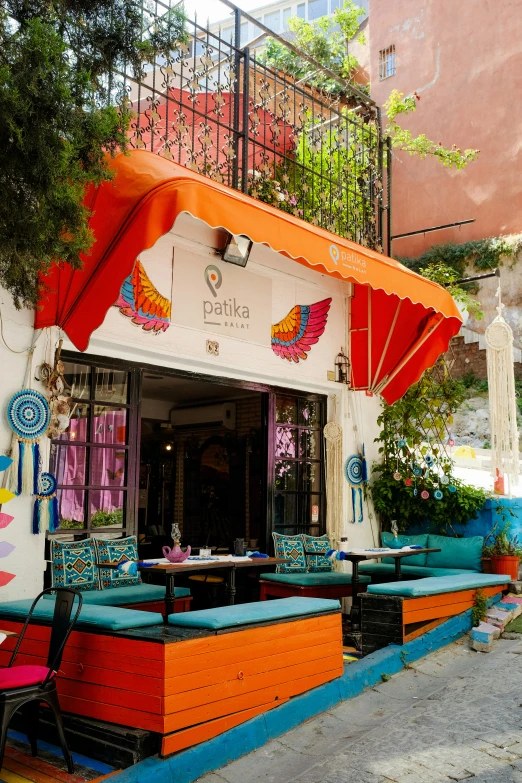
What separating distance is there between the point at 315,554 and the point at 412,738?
343 centimetres

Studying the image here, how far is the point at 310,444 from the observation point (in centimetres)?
823

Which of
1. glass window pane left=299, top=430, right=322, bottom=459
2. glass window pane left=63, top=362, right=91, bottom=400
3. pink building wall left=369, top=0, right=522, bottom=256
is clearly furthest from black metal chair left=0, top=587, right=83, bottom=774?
pink building wall left=369, top=0, right=522, bottom=256

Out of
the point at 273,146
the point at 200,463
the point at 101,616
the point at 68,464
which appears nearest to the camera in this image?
the point at 101,616

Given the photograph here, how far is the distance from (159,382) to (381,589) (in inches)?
225

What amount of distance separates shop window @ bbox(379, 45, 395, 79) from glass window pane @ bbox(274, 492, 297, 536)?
50.3 ft

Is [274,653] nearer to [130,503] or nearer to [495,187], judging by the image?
[130,503]

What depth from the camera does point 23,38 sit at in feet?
10.1

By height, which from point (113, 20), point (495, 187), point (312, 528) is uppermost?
point (495, 187)

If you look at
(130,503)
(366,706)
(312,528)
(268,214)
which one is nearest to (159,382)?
(312,528)

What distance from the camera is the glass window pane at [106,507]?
5941mm

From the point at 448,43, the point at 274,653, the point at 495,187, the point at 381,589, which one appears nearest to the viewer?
the point at 274,653

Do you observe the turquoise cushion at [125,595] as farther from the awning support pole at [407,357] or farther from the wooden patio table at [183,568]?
the awning support pole at [407,357]

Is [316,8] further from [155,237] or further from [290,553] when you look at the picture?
[155,237]

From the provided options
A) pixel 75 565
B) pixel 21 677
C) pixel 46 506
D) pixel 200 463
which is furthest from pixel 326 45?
pixel 21 677
